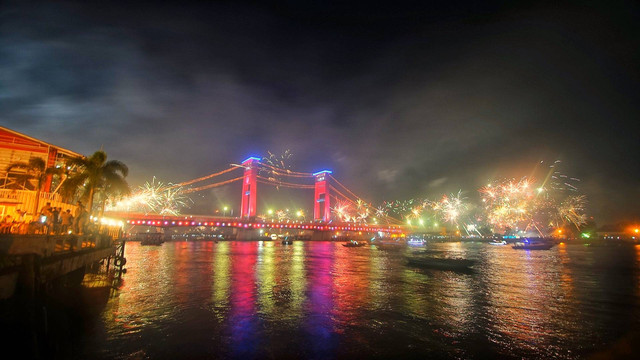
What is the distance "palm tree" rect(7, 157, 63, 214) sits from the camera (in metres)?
26.1

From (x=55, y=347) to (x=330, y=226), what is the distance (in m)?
103

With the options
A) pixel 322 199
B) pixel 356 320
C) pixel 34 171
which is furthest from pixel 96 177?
pixel 322 199

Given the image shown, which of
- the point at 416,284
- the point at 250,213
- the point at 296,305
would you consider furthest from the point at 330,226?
the point at 296,305

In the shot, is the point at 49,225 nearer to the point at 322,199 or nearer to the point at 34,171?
the point at 34,171

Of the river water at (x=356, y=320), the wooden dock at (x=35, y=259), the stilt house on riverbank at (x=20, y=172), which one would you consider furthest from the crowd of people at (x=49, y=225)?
the stilt house on riverbank at (x=20, y=172)

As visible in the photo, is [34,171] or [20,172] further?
[20,172]

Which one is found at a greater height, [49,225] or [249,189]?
[249,189]

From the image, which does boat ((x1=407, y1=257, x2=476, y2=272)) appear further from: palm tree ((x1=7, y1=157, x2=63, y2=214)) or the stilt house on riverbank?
palm tree ((x1=7, y1=157, x2=63, y2=214))

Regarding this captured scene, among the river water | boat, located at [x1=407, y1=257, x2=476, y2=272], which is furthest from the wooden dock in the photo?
boat, located at [x1=407, y1=257, x2=476, y2=272]

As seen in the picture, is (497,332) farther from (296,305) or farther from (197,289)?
(197,289)

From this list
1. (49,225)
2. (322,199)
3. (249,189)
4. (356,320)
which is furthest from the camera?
(322,199)

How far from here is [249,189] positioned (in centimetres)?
12350

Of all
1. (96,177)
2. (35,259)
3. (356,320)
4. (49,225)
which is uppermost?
(96,177)

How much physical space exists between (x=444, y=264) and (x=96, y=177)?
36.5 meters
